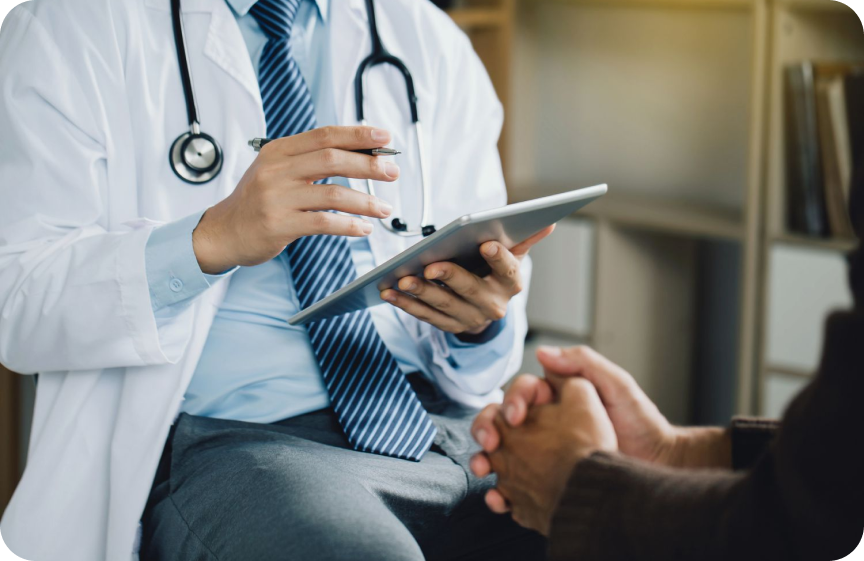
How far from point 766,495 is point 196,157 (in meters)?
0.79

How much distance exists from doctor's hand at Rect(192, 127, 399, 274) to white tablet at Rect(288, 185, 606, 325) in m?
0.07

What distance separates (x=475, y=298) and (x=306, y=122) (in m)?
0.34

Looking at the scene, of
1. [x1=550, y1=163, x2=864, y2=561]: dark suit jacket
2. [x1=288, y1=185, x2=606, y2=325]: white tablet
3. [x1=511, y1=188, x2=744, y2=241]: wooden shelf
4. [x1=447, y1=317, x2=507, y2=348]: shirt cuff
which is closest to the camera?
[x1=550, y1=163, x2=864, y2=561]: dark suit jacket

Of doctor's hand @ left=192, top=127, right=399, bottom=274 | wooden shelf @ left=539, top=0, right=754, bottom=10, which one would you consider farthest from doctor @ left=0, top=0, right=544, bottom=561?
wooden shelf @ left=539, top=0, right=754, bottom=10

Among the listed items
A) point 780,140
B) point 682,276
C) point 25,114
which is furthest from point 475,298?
point 682,276

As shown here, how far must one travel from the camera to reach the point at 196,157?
1.15m

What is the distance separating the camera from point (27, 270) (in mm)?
1046

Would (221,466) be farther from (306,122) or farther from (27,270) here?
(306,122)

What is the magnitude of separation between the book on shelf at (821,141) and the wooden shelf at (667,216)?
15 centimetres

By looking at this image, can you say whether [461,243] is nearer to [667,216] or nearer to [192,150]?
[192,150]

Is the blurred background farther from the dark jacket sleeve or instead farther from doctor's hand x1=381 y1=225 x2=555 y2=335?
the dark jacket sleeve

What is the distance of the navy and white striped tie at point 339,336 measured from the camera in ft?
3.71

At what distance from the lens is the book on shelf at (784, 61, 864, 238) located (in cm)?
170

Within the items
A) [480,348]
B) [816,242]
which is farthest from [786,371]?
[480,348]
